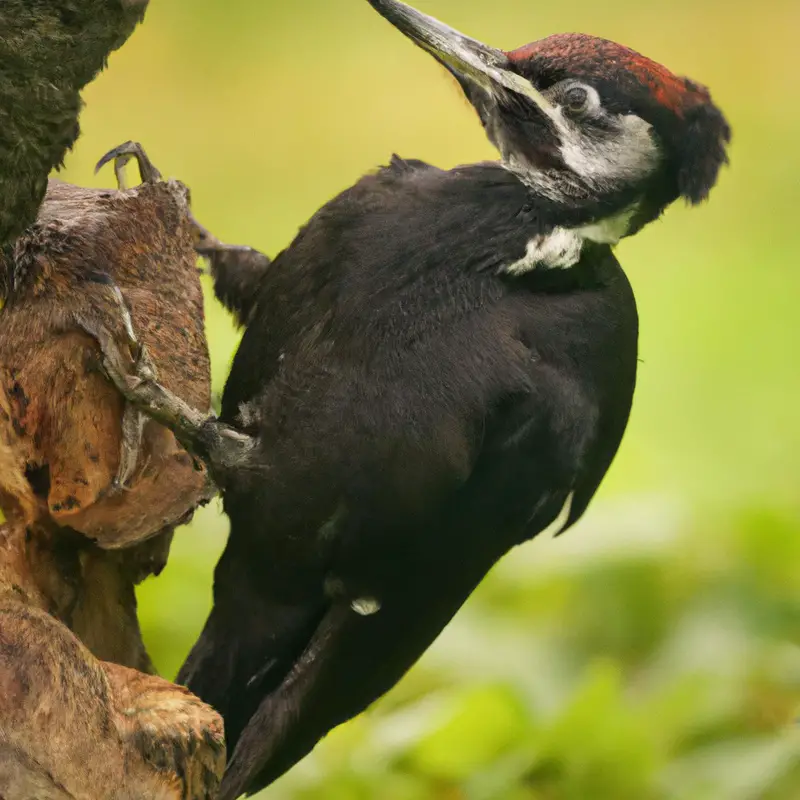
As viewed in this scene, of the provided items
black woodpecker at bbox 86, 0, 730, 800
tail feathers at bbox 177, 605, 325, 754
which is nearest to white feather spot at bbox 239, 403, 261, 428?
black woodpecker at bbox 86, 0, 730, 800

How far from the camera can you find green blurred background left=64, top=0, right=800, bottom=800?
103 inches

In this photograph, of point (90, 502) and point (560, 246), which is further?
point (560, 246)

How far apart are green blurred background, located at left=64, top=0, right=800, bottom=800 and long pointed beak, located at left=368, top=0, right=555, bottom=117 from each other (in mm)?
621

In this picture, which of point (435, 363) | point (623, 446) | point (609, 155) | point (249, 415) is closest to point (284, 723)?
point (249, 415)

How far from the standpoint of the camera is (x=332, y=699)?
221 cm

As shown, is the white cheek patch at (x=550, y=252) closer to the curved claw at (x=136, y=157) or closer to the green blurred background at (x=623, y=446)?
the curved claw at (x=136, y=157)

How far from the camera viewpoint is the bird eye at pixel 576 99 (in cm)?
203

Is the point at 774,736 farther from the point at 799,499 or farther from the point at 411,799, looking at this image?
the point at 799,499

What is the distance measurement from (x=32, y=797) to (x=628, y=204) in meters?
1.22

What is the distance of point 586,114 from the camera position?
6.70ft

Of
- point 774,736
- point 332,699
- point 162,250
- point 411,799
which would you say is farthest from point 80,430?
point 774,736

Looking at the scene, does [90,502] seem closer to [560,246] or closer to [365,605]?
[365,605]

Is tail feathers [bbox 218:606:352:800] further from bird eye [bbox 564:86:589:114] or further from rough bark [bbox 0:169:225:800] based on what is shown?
bird eye [bbox 564:86:589:114]

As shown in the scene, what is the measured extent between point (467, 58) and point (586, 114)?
0.20 m
